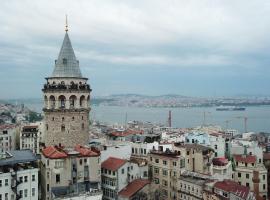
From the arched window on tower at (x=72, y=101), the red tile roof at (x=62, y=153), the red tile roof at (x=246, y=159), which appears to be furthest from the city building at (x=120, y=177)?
the red tile roof at (x=246, y=159)

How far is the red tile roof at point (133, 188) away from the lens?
3038 centimetres

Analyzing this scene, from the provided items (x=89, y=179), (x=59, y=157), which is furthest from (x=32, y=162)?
(x=89, y=179)

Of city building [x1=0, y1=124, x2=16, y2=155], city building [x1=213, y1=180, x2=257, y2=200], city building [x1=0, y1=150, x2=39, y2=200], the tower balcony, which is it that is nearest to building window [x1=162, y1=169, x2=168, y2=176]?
city building [x1=213, y1=180, x2=257, y2=200]

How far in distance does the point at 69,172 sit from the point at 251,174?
15358 millimetres

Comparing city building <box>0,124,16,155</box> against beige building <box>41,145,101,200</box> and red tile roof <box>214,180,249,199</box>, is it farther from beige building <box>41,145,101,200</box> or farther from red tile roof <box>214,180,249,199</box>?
red tile roof <box>214,180,249,199</box>

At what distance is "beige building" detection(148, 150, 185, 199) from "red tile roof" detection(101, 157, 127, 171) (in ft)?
10.9

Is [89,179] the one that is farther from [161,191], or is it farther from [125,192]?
[161,191]

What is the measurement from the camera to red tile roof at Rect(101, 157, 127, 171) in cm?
3168

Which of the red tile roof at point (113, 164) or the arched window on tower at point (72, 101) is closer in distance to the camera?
the red tile roof at point (113, 164)

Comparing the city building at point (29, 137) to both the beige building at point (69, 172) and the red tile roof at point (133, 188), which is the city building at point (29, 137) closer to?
the beige building at point (69, 172)

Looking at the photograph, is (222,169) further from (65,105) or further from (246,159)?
(65,105)

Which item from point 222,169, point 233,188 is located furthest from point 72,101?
point 233,188

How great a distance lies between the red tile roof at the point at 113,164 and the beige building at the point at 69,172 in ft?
4.56

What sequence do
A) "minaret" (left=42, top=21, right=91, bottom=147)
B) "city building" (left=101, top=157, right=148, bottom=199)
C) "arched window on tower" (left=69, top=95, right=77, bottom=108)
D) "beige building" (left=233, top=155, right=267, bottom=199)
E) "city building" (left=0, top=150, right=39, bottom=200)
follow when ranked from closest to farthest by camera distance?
1. "city building" (left=0, top=150, right=39, bottom=200)
2. "city building" (left=101, top=157, right=148, bottom=199)
3. "beige building" (left=233, top=155, right=267, bottom=199)
4. "minaret" (left=42, top=21, right=91, bottom=147)
5. "arched window on tower" (left=69, top=95, right=77, bottom=108)
